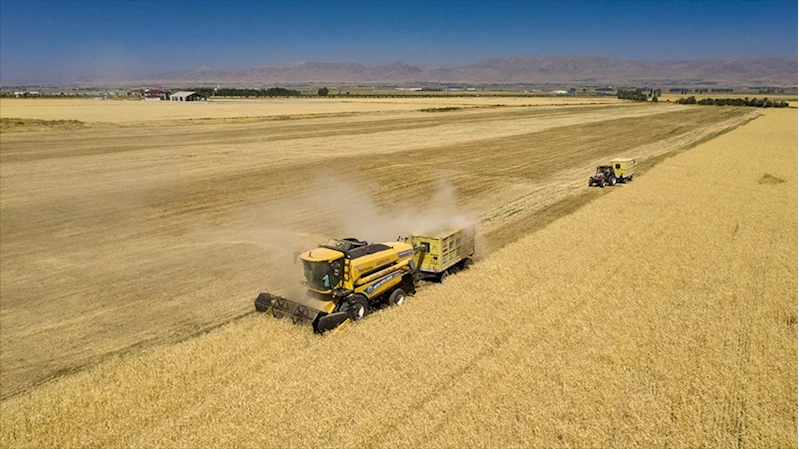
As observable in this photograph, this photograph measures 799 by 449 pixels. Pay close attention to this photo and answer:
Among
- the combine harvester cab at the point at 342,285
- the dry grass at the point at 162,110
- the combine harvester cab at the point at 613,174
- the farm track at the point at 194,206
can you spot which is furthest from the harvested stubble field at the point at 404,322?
the dry grass at the point at 162,110

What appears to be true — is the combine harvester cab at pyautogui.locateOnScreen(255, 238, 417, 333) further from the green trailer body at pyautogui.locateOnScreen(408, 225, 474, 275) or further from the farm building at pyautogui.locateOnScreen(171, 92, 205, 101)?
the farm building at pyautogui.locateOnScreen(171, 92, 205, 101)

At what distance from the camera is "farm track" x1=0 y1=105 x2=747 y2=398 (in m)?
16.6

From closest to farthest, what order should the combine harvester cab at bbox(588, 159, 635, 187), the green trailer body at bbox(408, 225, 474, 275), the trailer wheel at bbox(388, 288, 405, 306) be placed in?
→ 1. the trailer wheel at bbox(388, 288, 405, 306)
2. the green trailer body at bbox(408, 225, 474, 275)
3. the combine harvester cab at bbox(588, 159, 635, 187)

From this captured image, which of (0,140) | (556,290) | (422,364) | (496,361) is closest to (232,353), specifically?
(422,364)

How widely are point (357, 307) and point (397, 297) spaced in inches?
70.2

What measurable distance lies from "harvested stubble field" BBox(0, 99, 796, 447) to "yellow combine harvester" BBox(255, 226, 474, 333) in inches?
20.0

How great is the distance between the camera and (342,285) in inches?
585

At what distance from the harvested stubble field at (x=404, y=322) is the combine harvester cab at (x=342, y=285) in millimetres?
488

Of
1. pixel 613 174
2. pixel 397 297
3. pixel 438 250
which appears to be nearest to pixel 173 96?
pixel 613 174

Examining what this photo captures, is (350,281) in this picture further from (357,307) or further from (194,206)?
(194,206)

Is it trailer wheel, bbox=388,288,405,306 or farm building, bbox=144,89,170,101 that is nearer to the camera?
trailer wheel, bbox=388,288,405,306

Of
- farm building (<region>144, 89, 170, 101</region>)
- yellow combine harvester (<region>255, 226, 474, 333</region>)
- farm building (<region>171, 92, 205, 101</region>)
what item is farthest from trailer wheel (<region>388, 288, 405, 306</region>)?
farm building (<region>144, 89, 170, 101</region>)

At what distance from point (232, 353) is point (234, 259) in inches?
334

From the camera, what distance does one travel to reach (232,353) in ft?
44.6
